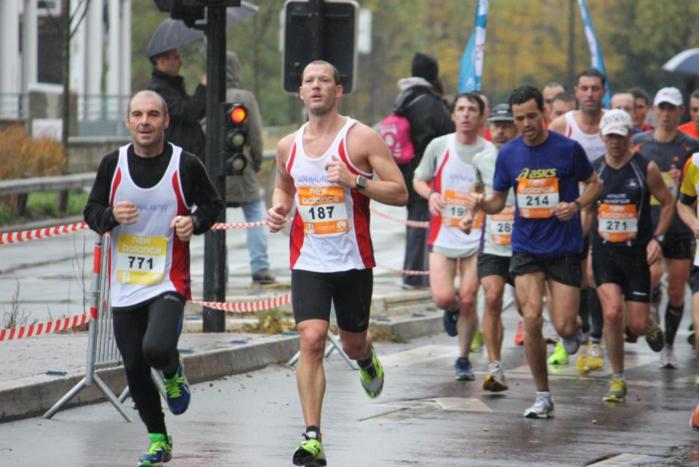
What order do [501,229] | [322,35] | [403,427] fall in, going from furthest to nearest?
[322,35], [501,229], [403,427]

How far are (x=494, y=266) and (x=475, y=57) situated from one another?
18.5ft

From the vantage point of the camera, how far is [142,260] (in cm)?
884

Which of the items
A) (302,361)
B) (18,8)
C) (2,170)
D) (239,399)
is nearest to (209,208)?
(302,361)

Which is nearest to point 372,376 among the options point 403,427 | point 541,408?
point 403,427

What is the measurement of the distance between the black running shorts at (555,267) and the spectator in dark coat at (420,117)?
6.58 metres

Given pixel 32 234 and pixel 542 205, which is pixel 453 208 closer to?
pixel 542 205

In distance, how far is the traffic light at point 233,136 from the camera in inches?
532

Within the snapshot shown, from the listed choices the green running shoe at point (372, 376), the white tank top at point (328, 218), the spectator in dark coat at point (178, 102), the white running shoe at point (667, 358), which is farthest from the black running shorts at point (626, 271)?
the spectator in dark coat at point (178, 102)

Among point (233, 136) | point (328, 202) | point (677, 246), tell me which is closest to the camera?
point (328, 202)

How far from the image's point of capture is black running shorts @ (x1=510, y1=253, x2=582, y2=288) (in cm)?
1111

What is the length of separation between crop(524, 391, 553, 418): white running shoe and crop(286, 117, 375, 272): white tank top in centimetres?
210

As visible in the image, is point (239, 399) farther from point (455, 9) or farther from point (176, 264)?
point (455, 9)

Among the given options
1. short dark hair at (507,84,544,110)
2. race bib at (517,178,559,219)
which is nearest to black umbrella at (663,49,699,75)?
short dark hair at (507,84,544,110)

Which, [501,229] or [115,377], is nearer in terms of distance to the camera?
[115,377]
